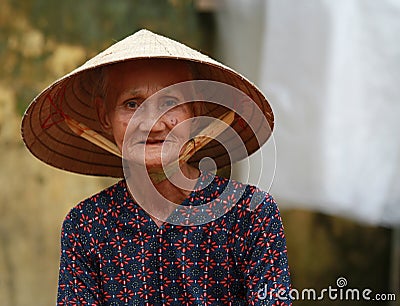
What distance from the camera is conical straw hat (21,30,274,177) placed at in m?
1.82

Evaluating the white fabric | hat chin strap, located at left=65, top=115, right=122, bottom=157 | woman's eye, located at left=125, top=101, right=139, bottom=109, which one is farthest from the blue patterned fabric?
the white fabric

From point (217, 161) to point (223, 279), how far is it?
34 centimetres

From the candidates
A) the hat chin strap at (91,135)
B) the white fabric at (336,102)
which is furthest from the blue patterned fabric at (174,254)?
the white fabric at (336,102)

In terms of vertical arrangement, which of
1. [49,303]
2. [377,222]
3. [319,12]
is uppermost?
[319,12]

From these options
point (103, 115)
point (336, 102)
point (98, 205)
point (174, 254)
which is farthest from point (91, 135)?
point (336, 102)

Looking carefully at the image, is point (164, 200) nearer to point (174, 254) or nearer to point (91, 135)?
point (174, 254)

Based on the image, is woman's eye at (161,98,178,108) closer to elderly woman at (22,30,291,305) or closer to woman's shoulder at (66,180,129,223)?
elderly woman at (22,30,291,305)

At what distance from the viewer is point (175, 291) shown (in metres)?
1.86

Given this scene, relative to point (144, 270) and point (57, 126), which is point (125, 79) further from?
point (144, 270)

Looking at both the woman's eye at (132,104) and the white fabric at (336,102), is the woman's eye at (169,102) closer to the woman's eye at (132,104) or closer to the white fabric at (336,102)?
the woman's eye at (132,104)

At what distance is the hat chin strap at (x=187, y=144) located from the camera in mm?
1821

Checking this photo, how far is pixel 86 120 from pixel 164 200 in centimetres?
31

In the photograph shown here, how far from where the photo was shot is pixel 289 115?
2.90 metres

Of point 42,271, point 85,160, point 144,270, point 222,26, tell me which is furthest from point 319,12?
point 42,271
